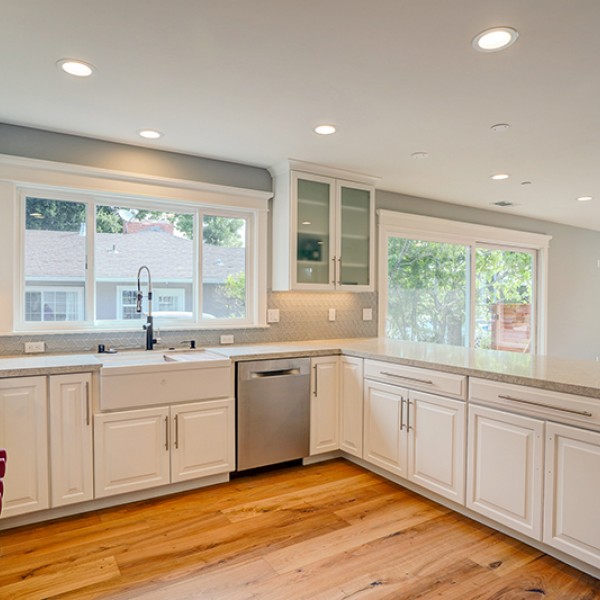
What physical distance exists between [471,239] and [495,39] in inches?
140

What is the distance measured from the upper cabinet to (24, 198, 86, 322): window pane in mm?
1473

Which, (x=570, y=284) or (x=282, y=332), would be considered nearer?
(x=282, y=332)

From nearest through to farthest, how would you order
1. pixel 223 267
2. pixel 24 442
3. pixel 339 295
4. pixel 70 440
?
pixel 24 442 < pixel 70 440 < pixel 223 267 < pixel 339 295

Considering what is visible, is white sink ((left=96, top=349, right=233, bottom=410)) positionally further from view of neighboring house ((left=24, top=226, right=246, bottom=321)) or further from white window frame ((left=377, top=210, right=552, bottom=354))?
white window frame ((left=377, top=210, right=552, bottom=354))

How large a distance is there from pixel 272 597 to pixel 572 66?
267cm

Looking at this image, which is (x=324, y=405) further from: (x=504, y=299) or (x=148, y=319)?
(x=504, y=299)

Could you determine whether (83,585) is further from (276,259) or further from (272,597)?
(276,259)

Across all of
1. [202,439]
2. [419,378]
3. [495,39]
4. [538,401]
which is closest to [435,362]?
[419,378]

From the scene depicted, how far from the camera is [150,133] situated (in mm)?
2986

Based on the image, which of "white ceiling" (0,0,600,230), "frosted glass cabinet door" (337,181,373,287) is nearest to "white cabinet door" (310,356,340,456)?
"frosted glass cabinet door" (337,181,373,287)

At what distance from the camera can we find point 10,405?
2383 mm

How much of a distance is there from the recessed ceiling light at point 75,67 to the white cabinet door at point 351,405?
2350 millimetres

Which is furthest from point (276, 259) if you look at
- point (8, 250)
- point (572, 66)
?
point (572, 66)

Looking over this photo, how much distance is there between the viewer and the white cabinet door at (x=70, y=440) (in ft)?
8.21
